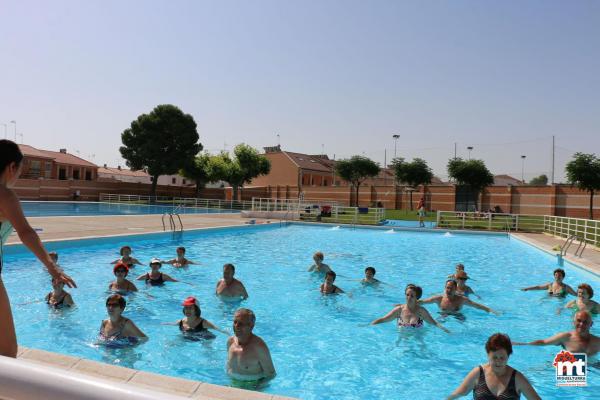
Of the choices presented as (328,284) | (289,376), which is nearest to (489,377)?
(289,376)

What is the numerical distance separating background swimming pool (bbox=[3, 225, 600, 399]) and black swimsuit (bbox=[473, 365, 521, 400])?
4.88 feet

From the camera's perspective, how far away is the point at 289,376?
5.96 metres

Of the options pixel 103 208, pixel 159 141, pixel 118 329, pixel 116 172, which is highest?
pixel 159 141

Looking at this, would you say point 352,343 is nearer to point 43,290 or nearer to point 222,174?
point 43,290

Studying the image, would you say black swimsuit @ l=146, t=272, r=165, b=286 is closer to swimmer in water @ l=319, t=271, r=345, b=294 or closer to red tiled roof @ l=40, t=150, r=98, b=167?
swimmer in water @ l=319, t=271, r=345, b=294

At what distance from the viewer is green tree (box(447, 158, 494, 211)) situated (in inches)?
1699

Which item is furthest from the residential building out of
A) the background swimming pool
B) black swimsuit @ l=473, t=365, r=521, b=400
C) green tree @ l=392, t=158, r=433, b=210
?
black swimsuit @ l=473, t=365, r=521, b=400

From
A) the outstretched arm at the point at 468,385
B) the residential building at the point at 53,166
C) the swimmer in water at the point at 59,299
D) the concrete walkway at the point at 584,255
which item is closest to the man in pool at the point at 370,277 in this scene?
the concrete walkway at the point at 584,255

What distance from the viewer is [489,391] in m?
4.12

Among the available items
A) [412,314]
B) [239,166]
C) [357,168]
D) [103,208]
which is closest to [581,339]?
[412,314]

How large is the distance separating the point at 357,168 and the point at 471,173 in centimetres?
1239

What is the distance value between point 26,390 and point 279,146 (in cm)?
7399

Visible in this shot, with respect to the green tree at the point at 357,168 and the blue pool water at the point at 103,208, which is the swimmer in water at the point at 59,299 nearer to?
the blue pool water at the point at 103,208

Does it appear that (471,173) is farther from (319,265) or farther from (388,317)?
(388,317)
